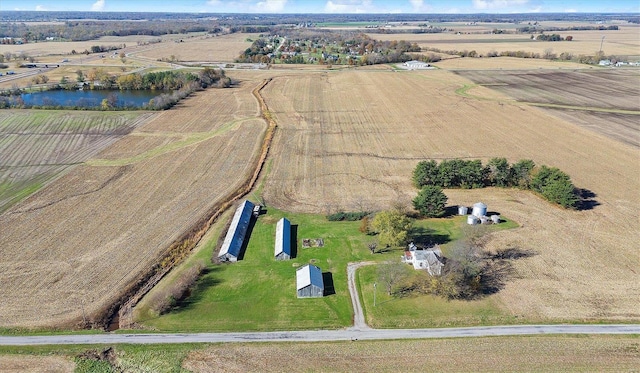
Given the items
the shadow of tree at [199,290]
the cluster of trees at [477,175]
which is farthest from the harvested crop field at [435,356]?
the cluster of trees at [477,175]

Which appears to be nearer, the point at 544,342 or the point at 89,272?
the point at 544,342

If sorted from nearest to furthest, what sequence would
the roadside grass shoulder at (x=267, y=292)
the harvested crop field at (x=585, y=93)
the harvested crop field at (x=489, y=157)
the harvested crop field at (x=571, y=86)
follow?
the roadside grass shoulder at (x=267, y=292), the harvested crop field at (x=489, y=157), the harvested crop field at (x=585, y=93), the harvested crop field at (x=571, y=86)

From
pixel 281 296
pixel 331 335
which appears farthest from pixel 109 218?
pixel 331 335

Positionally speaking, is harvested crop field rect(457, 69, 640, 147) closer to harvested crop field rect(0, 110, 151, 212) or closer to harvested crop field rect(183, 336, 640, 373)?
harvested crop field rect(183, 336, 640, 373)

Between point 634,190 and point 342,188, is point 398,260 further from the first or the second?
point 634,190

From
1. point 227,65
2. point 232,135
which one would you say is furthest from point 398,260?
point 227,65

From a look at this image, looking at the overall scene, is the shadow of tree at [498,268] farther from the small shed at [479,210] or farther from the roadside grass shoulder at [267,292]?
the roadside grass shoulder at [267,292]

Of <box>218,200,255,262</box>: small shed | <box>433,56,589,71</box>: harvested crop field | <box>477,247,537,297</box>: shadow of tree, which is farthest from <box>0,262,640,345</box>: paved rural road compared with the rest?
<box>433,56,589,71</box>: harvested crop field
